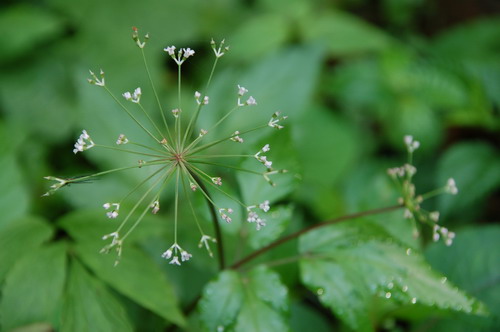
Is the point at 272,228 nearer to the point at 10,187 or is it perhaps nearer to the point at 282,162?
the point at 282,162

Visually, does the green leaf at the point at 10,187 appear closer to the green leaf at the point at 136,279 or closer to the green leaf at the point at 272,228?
the green leaf at the point at 136,279

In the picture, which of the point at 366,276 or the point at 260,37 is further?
the point at 260,37

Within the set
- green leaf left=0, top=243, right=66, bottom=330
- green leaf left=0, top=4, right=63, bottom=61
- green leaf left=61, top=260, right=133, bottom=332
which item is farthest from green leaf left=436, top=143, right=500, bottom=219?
green leaf left=0, top=4, right=63, bottom=61

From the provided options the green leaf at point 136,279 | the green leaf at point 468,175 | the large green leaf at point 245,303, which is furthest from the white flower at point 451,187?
the green leaf at point 136,279

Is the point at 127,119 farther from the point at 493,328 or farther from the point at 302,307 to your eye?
the point at 493,328

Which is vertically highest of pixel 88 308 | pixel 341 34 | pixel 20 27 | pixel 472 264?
pixel 341 34

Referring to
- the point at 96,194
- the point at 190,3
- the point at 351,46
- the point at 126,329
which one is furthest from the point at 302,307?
the point at 190,3

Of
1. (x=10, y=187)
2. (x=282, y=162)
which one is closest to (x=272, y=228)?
(x=282, y=162)
